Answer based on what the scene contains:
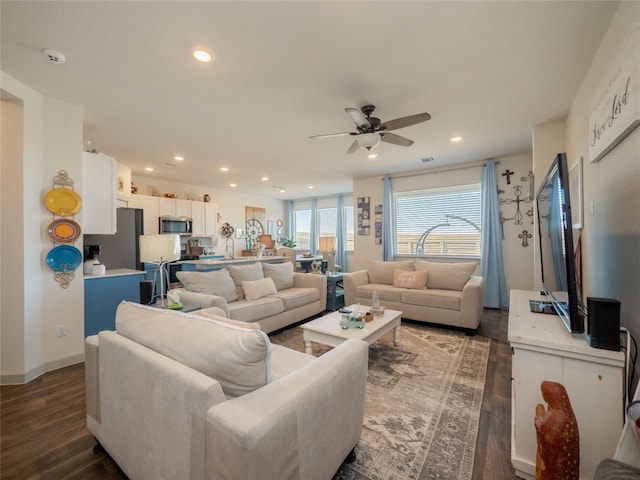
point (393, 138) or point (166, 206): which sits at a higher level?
point (393, 138)

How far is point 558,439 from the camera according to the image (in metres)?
1.09

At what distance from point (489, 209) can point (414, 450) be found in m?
4.32

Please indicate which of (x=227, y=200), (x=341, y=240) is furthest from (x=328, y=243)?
(x=227, y=200)

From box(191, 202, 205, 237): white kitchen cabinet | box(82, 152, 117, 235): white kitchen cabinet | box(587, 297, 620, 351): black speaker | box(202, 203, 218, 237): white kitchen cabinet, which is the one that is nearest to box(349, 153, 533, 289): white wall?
box(202, 203, 218, 237): white kitchen cabinet

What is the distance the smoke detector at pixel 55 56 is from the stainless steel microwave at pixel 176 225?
383 cm

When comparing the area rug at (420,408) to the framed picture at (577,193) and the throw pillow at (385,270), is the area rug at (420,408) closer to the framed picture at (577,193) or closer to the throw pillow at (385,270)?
the throw pillow at (385,270)

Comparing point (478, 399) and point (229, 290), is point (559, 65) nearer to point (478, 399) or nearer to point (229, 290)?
point (478, 399)

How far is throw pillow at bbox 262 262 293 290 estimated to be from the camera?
13.2ft

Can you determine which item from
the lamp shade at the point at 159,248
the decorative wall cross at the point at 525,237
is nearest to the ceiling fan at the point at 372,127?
the lamp shade at the point at 159,248

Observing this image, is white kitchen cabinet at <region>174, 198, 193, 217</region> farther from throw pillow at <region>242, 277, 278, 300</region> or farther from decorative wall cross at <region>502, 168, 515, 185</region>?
decorative wall cross at <region>502, 168, 515, 185</region>

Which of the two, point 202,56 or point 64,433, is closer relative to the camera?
point 64,433

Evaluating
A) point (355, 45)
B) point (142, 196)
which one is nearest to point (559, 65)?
point (355, 45)

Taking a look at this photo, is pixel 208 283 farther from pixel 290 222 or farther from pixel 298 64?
pixel 290 222

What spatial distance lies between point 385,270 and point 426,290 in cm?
76
